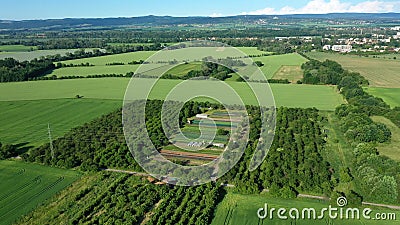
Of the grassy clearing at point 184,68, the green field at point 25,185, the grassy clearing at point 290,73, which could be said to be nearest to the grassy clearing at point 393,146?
the green field at point 25,185

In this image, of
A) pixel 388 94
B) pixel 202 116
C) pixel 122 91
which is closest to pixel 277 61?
pixel 388 94

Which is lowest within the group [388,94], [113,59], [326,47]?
[388,94]

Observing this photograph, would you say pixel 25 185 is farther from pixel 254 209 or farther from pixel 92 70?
pixel 92 70

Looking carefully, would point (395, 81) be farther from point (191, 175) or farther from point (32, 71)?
point (32, 71)

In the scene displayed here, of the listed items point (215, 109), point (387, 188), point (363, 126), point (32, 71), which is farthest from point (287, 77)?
point (32, 71)

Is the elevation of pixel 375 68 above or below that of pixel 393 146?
above

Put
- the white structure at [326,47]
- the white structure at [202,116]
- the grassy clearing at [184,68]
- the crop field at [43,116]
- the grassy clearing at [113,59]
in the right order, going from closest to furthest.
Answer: the crop field at [43,116], the white structure at [202,116], the grassy clearing at [184,68], the grassy clearing at [113,59], the white structure at [326,47]

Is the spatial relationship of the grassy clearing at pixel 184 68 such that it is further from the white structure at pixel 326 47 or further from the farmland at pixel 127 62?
the white structure at pixel 326 47
